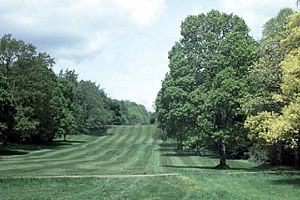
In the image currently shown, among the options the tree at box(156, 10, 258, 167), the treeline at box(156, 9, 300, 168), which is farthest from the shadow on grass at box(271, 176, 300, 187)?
the tree at box(156, 10, 258, 167)

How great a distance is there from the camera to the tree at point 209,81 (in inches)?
1444

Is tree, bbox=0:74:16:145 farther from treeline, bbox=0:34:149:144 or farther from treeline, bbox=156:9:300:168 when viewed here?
treeline, bbox=156:9:300:168

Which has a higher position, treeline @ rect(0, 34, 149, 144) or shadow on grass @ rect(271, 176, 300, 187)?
treeline @ rect(0, 34, 149, 144)

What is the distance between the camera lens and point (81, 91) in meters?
131

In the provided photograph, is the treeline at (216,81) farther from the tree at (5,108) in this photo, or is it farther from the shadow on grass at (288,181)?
the tree at (5,108)

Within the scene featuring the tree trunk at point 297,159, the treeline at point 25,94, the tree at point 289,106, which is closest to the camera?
the tree at point 289,106

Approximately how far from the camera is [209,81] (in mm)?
38750

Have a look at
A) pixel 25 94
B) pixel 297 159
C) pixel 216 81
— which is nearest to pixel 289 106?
pixel 216 81

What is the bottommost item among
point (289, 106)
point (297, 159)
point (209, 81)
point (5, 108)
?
point (297, 159)

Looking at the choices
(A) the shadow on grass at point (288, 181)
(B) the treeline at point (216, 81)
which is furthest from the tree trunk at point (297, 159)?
(A) the shadow on grass at point (288, 181)

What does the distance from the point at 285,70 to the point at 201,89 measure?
1370 centimetres

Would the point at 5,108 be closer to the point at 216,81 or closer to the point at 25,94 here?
the point at 25,94

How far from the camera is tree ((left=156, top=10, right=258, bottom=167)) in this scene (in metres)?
36.7

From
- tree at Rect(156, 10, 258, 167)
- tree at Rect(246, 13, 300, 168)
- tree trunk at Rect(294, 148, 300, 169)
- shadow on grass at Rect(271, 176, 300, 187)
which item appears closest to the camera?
tree at Rect(246, 13, 300, 168)
